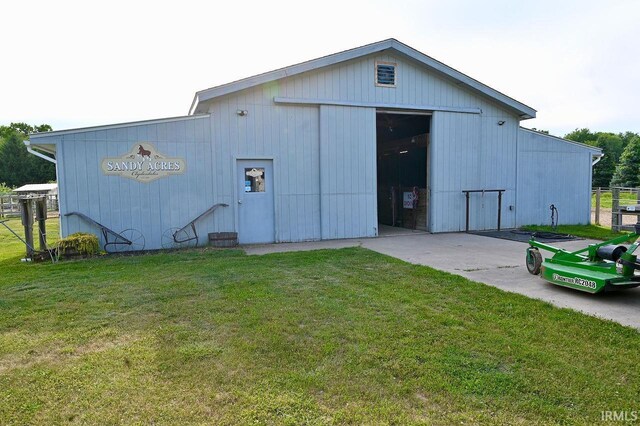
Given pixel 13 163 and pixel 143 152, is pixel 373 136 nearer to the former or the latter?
pixel 143 152

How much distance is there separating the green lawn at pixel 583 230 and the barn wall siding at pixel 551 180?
44cm

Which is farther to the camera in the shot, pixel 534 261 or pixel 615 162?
pixel 615 162

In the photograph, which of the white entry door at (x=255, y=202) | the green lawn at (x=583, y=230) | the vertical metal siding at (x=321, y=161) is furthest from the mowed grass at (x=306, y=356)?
the green lawn at (x=583, y=230)

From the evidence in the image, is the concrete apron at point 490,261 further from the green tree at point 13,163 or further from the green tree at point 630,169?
the green tree at point 13,163

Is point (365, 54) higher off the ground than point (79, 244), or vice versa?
point (365, 54)

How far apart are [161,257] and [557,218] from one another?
11.1 m

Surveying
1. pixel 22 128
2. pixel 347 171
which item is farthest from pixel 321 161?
pixel 22 128

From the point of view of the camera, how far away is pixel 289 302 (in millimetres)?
4496

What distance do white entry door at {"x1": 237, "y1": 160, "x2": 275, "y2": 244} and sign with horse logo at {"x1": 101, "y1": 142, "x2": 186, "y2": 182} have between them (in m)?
1.45

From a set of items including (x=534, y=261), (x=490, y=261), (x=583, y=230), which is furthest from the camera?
(x=583, y=230)

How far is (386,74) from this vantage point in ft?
33.3

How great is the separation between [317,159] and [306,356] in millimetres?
7140

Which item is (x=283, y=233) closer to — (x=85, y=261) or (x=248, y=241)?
(x=248, y=241)

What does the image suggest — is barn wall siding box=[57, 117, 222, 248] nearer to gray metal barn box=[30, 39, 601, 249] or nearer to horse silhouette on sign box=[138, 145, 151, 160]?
gray metal barn box=[30, 39, 601, 249]
